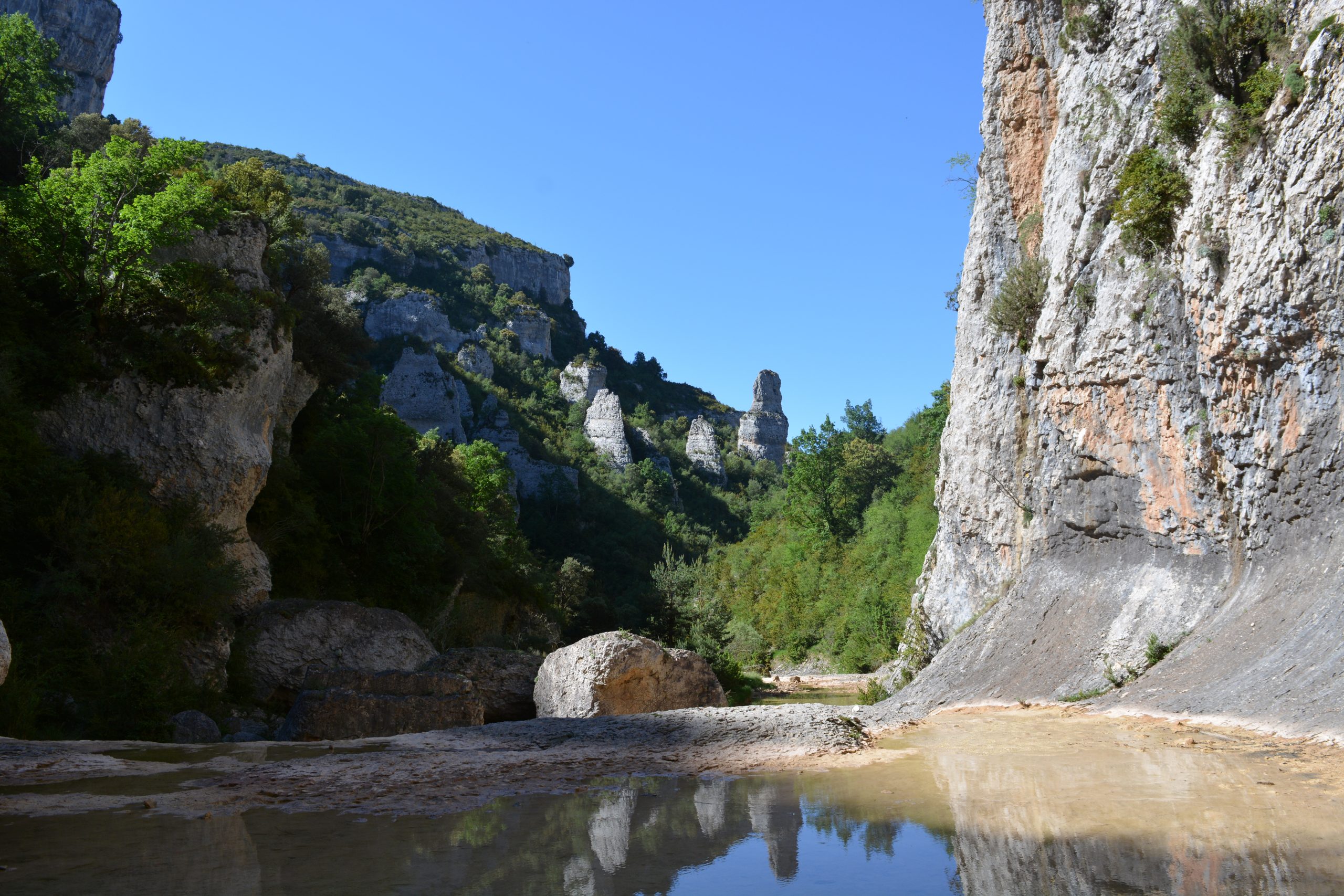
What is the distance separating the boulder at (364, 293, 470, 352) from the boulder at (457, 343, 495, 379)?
7.62ft

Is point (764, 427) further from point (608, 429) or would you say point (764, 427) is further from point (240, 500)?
point (240, 500)

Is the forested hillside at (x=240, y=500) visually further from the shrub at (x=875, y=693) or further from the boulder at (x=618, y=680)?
the shrub at (x=875, y=693)

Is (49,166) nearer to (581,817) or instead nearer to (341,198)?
(581,817)

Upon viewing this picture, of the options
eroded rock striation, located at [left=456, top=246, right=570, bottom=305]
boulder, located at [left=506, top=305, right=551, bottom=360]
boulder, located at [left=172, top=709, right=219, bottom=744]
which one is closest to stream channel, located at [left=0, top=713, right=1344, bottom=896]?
boulder, located at [left=172, top=709, right=219, bottom=744]

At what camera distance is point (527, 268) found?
10512 cm

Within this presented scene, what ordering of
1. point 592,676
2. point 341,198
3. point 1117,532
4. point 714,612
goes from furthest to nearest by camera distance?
point 341,198, point 714,612, point 1117,532, point 592,676

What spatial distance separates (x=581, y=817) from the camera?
5094mm

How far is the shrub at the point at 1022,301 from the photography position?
19844mm

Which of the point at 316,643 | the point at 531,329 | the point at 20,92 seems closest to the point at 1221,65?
the point at 316,643

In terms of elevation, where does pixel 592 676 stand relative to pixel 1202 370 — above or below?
below

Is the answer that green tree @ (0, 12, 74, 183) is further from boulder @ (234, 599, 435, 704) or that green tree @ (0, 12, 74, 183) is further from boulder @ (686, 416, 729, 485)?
boulder @ (686, 416, 729, 485)

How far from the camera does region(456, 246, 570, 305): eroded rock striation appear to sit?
9969cm

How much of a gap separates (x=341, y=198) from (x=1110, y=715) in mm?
100839

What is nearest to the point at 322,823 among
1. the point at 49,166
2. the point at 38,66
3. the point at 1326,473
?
the point at 1326,473
